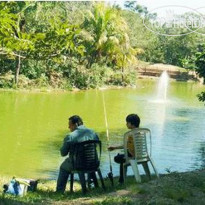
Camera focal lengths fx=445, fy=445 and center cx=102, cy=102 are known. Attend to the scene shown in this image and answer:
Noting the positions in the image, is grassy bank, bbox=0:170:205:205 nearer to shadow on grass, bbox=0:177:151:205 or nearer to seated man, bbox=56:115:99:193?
shadow on grass, bbox=0:177:151:205

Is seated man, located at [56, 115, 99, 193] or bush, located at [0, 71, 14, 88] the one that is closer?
seated man, located at [56, 115, 99, 193]

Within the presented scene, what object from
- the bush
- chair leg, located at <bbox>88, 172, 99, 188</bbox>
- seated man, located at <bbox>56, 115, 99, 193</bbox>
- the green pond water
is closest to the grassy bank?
chair leg, located at <bbox>88, 172, 99, 188</bbox>

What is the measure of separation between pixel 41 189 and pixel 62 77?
851 inches

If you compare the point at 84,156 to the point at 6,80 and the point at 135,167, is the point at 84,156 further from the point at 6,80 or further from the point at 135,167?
the point at 6,80

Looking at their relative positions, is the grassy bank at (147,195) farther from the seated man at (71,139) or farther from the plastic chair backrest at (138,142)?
the plastic chair backrest at (138,142)

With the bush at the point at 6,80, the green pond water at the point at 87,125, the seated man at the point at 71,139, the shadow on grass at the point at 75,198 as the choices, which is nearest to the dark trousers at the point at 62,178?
the seated man at the point at 71,139

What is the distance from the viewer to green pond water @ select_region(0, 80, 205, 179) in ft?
32.6

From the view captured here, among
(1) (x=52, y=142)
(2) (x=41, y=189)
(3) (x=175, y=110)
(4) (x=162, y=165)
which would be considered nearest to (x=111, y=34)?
(3) (x=175, y=110)

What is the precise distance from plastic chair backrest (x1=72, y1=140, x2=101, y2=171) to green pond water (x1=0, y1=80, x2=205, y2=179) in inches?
141

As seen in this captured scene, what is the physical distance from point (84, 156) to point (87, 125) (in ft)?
34.4

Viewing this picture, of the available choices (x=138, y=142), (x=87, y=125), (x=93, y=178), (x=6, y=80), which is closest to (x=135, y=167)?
(x=138, y=142)

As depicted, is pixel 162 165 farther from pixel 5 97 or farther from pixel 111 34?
pixel 111 34

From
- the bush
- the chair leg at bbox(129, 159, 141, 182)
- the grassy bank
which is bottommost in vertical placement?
the grassy bank

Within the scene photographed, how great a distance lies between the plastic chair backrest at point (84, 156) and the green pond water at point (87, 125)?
141 inches
